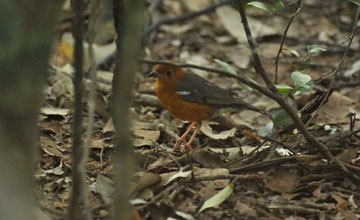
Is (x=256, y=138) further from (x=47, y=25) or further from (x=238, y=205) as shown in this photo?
(x=47, y=25)

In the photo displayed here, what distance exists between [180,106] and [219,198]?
1.87 meters

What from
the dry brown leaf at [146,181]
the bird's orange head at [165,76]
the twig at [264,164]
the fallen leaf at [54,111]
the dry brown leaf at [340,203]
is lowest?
the fallen leaf at [54,111]

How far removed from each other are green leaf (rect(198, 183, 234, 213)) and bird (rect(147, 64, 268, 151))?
1.64m

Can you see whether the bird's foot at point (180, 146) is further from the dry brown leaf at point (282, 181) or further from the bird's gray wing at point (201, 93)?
the dry brown leaf at point (282, 181)

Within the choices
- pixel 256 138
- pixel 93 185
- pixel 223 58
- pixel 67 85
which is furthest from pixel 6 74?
pixel 223 58

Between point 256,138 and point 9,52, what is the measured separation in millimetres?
2664

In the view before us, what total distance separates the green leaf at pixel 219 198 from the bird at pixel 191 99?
5.38ft

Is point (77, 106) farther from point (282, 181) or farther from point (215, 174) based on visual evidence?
point (282, 181)

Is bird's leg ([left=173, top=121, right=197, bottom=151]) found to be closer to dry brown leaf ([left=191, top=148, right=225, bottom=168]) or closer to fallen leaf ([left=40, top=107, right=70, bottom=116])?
dry brown leaf ([left=191, top=148, right=225, bottom=168])

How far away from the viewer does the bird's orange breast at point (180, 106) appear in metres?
5.48

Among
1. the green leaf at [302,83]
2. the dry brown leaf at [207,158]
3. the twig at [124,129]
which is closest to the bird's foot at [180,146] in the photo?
the dry brown leaf at [207,158]

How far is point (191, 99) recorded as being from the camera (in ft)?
18.4

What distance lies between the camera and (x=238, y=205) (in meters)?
3.93

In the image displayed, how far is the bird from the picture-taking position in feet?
18.0
